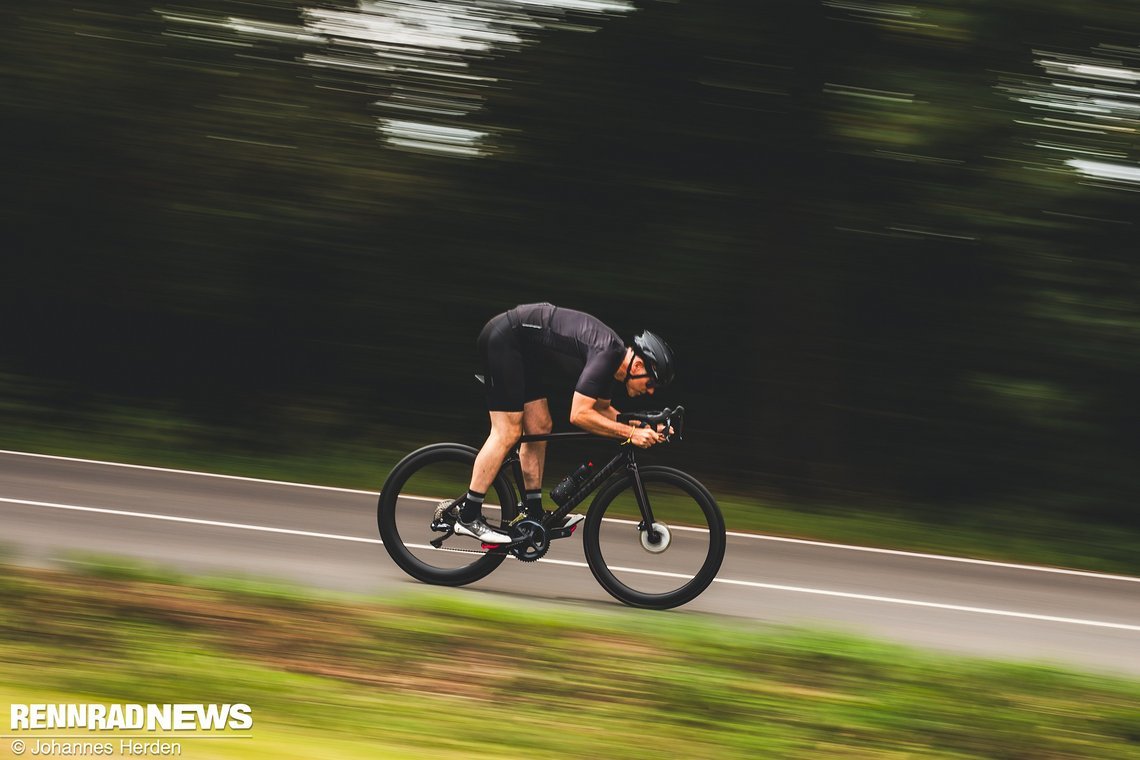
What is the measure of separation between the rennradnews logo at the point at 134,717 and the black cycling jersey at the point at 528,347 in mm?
2567

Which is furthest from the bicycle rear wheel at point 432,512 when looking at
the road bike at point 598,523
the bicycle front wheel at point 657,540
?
the bicycle front wheel at point 657,540

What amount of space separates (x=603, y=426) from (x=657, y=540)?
73 cm

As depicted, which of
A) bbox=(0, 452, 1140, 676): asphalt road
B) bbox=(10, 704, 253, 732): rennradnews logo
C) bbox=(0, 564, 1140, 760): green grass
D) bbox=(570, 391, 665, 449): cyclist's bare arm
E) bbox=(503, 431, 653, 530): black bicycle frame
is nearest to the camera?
bbox=(10, 704, 253, 732): rennradnews logo

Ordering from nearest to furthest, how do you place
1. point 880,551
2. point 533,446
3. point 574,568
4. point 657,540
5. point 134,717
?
point 134,717
point 657,540
point 533,446
point 574,568
point 880,551

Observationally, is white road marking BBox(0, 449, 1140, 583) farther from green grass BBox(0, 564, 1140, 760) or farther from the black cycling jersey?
the black cycling jersey

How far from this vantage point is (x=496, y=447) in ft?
22.7

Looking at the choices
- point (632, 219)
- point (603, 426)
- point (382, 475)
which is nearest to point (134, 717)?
point (603, 426)

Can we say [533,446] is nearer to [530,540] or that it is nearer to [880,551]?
[530,540]

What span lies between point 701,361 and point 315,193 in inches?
188

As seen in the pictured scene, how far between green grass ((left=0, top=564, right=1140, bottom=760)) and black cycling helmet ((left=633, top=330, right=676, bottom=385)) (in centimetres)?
130

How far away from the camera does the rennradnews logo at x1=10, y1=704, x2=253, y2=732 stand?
14.6 feet

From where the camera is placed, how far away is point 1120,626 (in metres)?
8.38

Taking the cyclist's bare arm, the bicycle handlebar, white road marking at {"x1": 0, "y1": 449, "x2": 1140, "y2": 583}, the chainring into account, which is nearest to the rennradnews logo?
the chainring

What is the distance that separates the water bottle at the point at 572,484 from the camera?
7027mm
